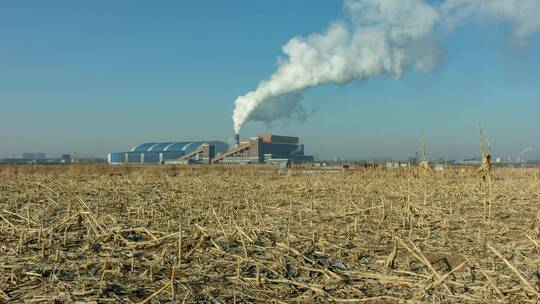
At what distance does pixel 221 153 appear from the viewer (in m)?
85.0

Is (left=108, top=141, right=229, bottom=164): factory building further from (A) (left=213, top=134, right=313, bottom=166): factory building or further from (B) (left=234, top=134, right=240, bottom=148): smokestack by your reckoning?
(B) (left=234, top=134, right=240, bottom=148): smokestack

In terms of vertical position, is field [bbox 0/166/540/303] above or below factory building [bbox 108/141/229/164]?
below

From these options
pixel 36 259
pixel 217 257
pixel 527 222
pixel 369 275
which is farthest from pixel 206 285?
pixel 527 222

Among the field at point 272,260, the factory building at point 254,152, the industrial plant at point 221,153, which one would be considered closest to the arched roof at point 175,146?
the industrial plant at point 221,153

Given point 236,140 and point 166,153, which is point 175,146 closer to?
point 166,153

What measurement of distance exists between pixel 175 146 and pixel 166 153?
13.3 feet

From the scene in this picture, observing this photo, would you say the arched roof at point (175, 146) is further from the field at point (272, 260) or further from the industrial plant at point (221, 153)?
the field at point (272, 260)

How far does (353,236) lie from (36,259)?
390 centimetres

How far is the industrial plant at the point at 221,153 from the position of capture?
7912 cm

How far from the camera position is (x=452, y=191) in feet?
41.6

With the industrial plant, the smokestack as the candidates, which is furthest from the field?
the smokestack

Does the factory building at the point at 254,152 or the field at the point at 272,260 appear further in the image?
the factory building at the point at 254,152

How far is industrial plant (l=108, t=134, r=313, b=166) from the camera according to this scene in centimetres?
7912

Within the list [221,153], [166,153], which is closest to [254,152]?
[221,153]
